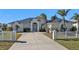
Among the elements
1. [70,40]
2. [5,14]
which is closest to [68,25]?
[70,40]

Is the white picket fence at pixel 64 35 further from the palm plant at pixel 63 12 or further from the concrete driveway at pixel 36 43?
the palm plant at pixel 63 12

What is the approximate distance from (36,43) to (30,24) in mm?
651

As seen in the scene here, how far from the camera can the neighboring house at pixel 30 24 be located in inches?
731

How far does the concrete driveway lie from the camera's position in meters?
18.6

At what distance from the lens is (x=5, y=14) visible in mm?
18453

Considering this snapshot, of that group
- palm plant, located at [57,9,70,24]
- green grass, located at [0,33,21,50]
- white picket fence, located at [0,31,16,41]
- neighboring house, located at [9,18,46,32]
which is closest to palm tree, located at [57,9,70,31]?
palm plant, located at [57,9,70,24]

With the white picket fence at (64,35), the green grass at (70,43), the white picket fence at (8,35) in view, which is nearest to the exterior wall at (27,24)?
the white picket fence at (8,35)

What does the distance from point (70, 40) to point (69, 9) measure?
3.74ft

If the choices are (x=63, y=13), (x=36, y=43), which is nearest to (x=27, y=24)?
(x=36, y=43)

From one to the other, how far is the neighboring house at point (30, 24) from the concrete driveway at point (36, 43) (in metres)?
0.17

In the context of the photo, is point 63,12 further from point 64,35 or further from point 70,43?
point 70,43

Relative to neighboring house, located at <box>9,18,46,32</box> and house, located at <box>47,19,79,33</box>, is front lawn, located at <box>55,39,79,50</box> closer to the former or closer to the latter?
house, located at <box>47,19,79,33</box>

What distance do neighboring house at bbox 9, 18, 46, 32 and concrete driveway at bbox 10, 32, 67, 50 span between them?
6.7 inches
